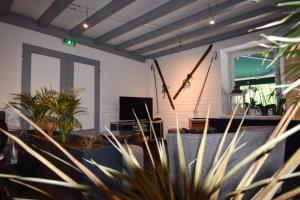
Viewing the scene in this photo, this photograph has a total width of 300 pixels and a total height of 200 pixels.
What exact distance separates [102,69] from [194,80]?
2.59 meters

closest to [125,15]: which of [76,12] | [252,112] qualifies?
[76,12]

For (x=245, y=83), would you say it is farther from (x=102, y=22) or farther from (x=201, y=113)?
(x=102, y=22)

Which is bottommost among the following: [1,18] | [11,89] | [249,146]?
[249,146]

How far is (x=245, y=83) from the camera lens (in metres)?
5.21

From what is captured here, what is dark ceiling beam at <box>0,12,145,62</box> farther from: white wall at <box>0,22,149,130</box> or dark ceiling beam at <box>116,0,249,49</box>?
dark ceiling beam at <box>116,0,249,49</box>

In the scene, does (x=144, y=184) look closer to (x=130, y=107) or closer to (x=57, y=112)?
(x=57, y=112)

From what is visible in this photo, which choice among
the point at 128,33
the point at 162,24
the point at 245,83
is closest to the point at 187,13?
the point at 162,24

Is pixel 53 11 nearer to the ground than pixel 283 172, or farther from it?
farther from it

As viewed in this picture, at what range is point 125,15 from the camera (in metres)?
4.38

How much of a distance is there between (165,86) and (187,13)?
2.61 meters

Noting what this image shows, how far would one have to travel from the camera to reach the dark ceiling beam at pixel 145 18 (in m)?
3.73

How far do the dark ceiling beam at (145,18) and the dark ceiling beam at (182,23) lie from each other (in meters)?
0.60

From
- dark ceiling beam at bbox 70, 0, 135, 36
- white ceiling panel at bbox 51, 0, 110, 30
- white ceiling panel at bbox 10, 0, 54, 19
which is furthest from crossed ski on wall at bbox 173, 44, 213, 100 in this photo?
white ceiling panel at bbox 10, 0, 54, 19

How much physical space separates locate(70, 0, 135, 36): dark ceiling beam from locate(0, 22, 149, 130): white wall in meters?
0.58
